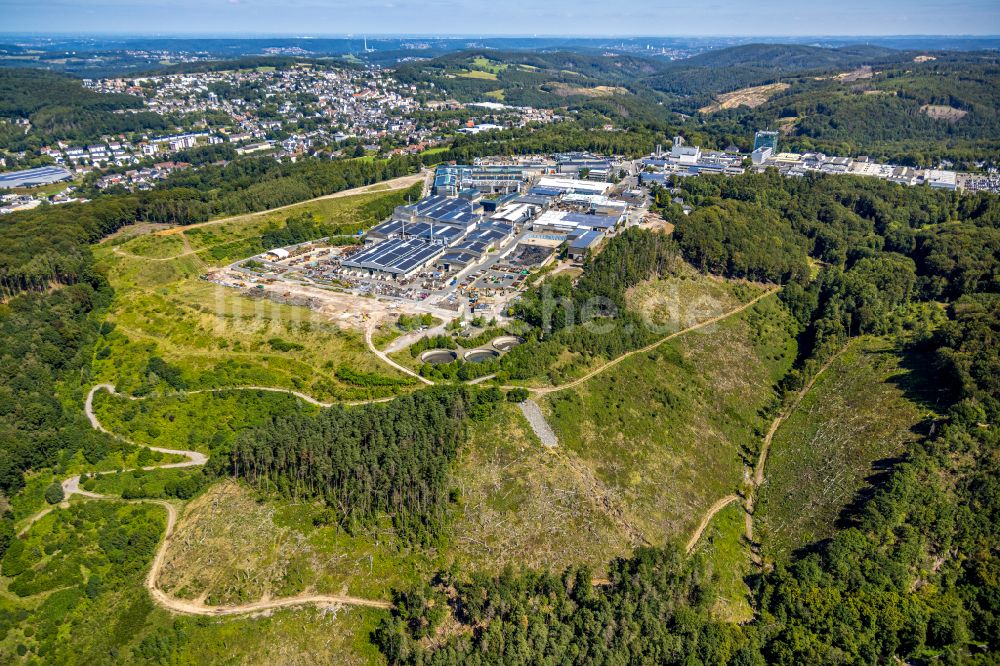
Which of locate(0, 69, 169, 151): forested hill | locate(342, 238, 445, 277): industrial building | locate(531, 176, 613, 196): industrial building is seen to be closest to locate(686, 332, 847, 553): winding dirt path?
locate(342, 238, 445, 277): industrial building

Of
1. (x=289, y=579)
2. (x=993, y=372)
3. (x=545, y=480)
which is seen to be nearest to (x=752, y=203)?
(x=993, y=372)

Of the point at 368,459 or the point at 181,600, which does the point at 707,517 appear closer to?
the point at 368,459

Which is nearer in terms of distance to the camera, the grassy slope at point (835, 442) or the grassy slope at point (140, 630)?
the grassy slope at point (140, 630)

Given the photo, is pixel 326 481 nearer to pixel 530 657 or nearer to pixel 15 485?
pixel 530 657

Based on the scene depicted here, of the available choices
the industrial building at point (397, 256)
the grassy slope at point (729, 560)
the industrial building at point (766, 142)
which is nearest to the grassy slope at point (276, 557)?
the grassy slope at point (729, 560)

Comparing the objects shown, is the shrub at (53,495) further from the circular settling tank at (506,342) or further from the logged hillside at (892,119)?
the logged hillside at (892,119)

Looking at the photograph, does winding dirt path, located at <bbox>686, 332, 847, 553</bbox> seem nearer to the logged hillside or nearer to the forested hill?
the logged hillside
